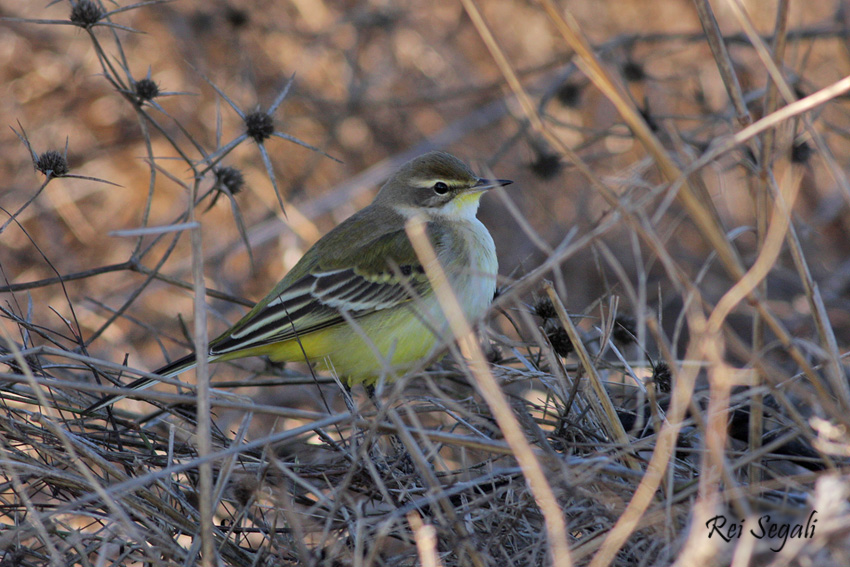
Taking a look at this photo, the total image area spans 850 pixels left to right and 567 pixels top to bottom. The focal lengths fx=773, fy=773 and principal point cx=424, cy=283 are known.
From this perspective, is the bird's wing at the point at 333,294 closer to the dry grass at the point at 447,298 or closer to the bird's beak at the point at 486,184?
the dry grass at the point at 447,298

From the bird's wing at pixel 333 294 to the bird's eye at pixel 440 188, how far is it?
41 cm

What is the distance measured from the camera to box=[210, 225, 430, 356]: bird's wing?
421 cm

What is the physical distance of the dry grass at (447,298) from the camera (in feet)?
7.78

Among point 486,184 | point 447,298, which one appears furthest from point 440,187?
point 447,298

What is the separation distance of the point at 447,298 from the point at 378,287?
2.01 metres

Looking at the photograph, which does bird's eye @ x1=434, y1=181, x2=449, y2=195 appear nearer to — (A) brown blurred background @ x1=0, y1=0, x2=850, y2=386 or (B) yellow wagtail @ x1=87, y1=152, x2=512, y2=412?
(B) yellow wagtail @ x1=87, y1=152, x2=512, y2=412

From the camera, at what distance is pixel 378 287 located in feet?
14.7

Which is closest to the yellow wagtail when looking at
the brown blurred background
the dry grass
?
the dry grass

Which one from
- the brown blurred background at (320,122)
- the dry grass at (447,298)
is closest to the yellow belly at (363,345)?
the dry grass at (447,298)

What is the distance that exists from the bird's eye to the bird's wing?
407 millimetres

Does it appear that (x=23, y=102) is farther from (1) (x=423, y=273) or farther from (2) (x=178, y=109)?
(1) (x=423, y=273)

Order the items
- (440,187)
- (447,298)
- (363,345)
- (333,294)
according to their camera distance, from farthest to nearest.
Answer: (440,187) → (333,294) → (363,345) → (447,298)

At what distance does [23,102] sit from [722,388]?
759 centimetres

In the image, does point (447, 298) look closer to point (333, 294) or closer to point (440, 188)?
point (333, 294)
